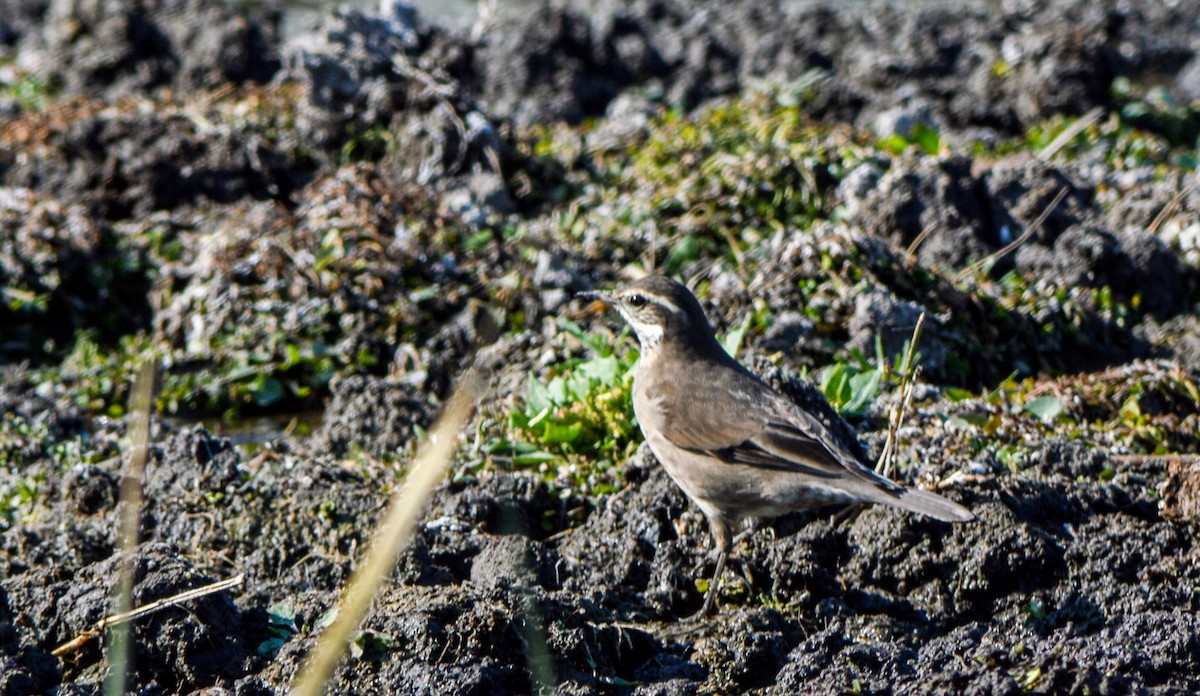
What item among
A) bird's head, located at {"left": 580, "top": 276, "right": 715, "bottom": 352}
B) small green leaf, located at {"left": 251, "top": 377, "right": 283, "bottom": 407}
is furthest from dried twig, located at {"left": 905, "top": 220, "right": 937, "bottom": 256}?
small green leaf, located at {"left": 251, "top": 377, "right": 283, "bottom": 407}

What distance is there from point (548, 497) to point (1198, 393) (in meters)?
3.17

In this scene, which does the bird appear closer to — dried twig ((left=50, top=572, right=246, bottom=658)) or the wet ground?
the wet ground

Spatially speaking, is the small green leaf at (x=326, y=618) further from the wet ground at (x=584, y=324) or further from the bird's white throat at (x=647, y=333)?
the bird's white throat at (x=647, y=333)

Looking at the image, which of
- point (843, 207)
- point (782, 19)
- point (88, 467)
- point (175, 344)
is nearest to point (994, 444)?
point (843, 207)

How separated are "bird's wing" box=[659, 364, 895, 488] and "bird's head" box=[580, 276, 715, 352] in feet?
0.85

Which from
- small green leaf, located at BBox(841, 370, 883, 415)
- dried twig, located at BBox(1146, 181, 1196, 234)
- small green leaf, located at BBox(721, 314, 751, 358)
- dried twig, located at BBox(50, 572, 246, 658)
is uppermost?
dried twig, located at BBox(50, 572, 246, 658)

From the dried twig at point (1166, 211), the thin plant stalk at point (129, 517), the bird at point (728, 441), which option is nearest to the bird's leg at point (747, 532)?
the bird at point (728, 441)

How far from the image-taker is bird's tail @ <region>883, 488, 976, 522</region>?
4.96m

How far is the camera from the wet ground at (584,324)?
498cm

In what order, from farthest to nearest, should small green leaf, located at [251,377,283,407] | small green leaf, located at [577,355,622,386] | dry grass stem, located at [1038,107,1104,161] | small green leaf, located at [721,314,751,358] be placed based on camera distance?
dry grass stem, located at [1038,107,1104,161]
small green leaf, located at [251,377,283,407]
small green leaf, located at [721,314,751,358]
small green leaf, located at [577,355,622,386]

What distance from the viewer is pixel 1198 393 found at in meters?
6.84

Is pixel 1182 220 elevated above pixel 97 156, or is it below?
below

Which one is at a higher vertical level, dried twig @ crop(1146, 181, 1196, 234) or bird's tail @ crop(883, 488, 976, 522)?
A: bird's tail @ crop(883, 488, 976, 522)

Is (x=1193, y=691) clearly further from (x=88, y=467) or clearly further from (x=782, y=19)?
(x=782, y=19)
